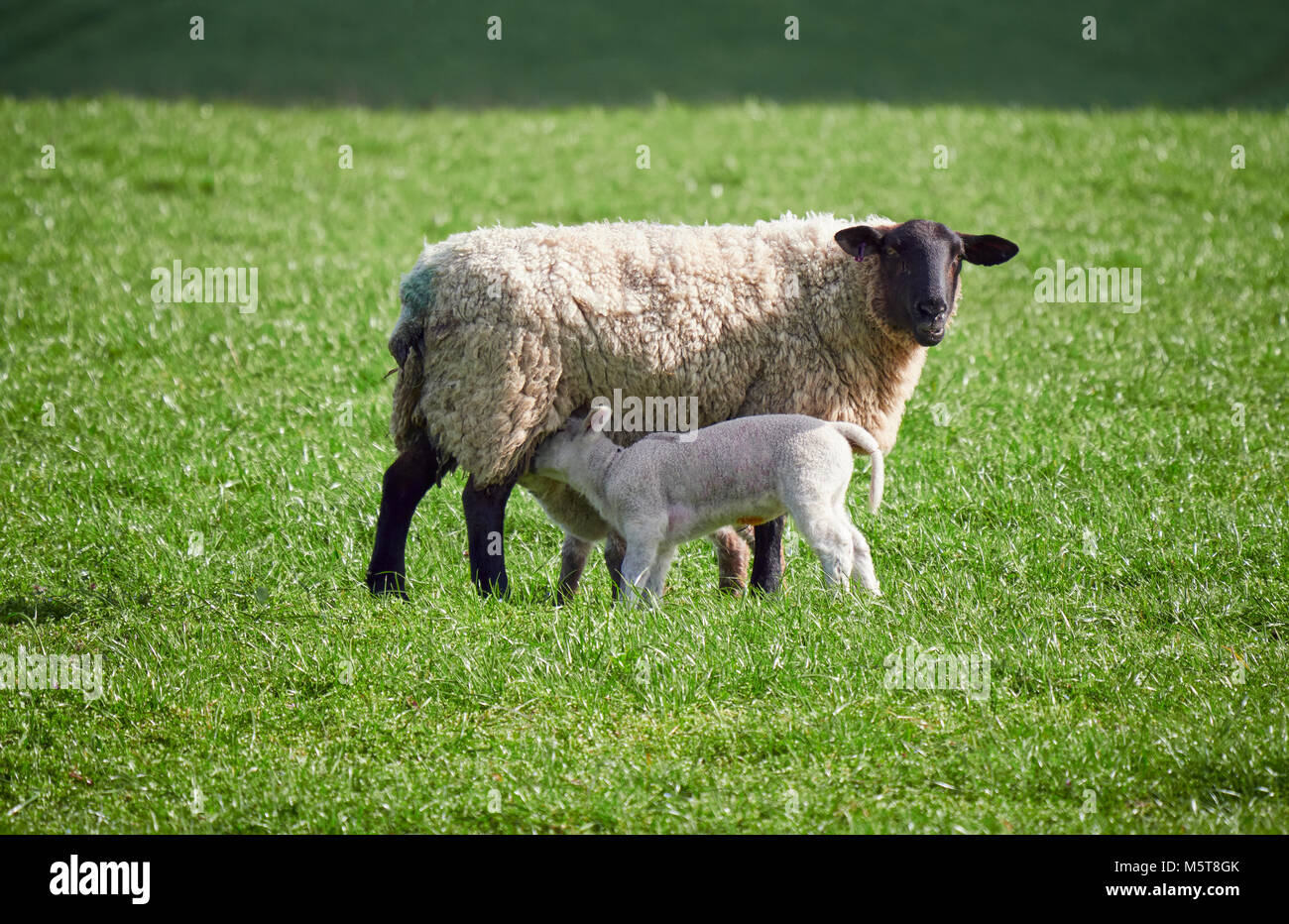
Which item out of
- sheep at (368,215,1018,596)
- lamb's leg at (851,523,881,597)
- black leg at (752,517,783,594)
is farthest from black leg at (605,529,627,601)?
lamb's leg at (851,523,881,597)

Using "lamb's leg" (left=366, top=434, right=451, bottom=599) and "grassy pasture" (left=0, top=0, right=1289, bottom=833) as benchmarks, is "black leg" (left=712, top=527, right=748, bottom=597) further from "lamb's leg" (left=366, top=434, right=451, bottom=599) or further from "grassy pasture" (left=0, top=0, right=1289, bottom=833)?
"lamb's leg" (left=366, top=434, right=451, bottom=599)

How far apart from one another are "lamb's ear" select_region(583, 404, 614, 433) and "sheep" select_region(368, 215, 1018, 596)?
0.62ft

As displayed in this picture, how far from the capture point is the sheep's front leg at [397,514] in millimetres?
6391

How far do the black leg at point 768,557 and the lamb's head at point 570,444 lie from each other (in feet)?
3.02

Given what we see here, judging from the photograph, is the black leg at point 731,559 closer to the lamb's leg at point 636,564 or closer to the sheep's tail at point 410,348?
the lamb's leg at point 636,564

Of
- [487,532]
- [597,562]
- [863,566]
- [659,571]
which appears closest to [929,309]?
[863,566]

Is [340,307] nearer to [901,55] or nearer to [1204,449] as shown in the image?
[1204,449]

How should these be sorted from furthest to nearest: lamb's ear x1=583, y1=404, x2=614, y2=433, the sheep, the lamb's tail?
the sheep → lamb's ear x1=583, y1=404, x2=614, y2=433 → the lamb's tail

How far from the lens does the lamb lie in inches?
222

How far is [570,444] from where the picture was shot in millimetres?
6098

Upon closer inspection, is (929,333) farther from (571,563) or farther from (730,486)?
(571,563)

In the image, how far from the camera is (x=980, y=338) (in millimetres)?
10656

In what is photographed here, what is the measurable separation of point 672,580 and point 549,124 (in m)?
12.1

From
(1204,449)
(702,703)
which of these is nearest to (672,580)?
(702,703)
